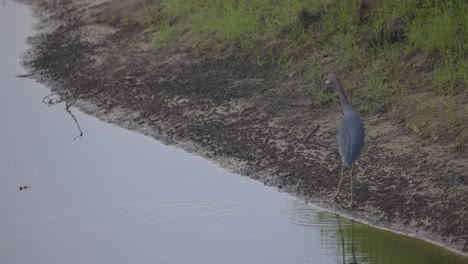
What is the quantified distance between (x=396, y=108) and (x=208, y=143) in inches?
76.6

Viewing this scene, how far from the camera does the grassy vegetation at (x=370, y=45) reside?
8773 mm

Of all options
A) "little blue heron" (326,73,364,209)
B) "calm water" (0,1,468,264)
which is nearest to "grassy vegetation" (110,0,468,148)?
"little blue heron" (326,73,364,209)

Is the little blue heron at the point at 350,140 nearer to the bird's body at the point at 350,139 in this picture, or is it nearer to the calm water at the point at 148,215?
the bird's body at the point at 350,139

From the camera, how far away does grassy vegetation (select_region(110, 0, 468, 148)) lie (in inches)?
345

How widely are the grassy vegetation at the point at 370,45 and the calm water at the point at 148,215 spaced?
171 centimetres

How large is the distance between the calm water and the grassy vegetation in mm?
1706

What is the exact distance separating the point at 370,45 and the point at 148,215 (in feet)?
12.8

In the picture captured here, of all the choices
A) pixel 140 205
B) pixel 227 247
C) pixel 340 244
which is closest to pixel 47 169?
pixel 140 205

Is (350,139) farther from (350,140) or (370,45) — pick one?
(370,45)

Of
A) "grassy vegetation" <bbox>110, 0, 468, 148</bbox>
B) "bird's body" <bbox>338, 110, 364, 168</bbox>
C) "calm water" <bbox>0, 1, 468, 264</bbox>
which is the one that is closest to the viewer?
"calm water" <bbox>0, 1, 468, 264</bbox>

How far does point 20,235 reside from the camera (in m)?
7.22

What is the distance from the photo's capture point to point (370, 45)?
1019 centimetres

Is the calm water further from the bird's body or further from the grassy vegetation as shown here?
the grassy vegetation

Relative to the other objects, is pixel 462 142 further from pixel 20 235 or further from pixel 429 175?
pixel 20 235
